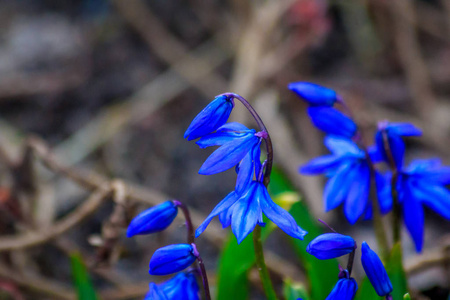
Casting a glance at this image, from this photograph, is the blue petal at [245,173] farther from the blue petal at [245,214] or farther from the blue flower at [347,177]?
the blue flower at [347,177]

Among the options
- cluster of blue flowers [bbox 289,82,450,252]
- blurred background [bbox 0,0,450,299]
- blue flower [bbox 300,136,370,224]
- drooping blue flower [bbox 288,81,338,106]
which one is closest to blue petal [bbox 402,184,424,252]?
cluster of blue flowers [bbox 289,82,450,252]

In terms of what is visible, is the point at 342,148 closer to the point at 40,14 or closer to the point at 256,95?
the point at 256,95

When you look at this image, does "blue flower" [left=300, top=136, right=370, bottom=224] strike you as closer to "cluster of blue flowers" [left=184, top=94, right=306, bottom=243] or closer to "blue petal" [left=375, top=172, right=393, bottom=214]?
"blue petal" [left=375, top=172, right=393, bottom=214]

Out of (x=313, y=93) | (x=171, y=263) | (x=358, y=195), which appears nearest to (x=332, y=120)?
(x=313, y=93)

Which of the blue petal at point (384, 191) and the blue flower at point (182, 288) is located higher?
the blue petal at point (384, 191)

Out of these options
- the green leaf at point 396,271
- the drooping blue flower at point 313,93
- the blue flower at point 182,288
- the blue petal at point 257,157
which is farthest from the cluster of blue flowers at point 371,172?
the blue flower at point 182,288

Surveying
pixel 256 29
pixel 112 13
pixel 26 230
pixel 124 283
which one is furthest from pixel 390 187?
pixel 112 13

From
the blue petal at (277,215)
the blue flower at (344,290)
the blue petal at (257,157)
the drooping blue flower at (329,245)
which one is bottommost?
the blue flower at (344,290)
